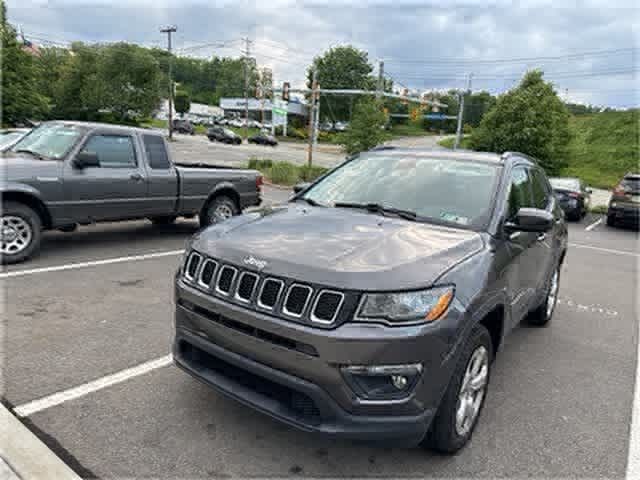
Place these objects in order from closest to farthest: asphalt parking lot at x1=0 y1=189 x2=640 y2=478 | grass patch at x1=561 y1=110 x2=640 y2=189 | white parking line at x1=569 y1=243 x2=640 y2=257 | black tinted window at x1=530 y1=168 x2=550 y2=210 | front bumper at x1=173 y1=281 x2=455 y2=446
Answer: front bumper at x1=173 y1=281 x2=455 y2=446 → asphalt parking lot at x1=0 y1=189 x2=640 y2=478 → black tinted window at x1=530 y1=168 x2=550 y2=210 → white parking line at x1=569 y1=243 x2=640 y2=257 → grass patch at x1=561 y1=110 x2=640 y2=189

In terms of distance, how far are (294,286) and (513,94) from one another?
23.0 metres

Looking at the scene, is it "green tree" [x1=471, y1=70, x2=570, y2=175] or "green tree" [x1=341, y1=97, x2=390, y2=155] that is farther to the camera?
"green tree" [x1=341, y1=97, x2=390, y2=155]

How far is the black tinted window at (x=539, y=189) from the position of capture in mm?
4633

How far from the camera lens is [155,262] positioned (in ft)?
22.3

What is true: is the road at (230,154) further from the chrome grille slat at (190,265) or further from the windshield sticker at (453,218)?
the chrome grille slat at (190,265)

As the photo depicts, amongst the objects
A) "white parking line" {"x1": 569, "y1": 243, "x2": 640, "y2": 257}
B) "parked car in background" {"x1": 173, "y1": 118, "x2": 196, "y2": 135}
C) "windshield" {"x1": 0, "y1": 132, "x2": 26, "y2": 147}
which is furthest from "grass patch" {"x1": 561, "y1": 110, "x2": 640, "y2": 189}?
"parked car in background" {"x1": 173, "y1": 118, "x2": 196, "y2": 135}

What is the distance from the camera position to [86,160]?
6434mm

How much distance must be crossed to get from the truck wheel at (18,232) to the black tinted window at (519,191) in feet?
18.3

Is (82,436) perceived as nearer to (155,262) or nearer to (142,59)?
(155,262)

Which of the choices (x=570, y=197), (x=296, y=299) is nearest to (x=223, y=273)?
(x=296, y=299)

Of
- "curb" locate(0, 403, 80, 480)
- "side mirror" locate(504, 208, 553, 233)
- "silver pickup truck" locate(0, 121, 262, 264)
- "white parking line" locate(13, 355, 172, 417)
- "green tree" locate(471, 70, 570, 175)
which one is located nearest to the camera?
"curb" locate(0, 403, 80, 480)

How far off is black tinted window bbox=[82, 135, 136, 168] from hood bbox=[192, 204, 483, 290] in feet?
14.1

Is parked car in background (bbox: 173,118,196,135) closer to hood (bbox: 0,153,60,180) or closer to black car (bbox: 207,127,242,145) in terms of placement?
black car (bbox: 207,127,242,145)

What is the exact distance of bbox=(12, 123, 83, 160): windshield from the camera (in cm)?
659
